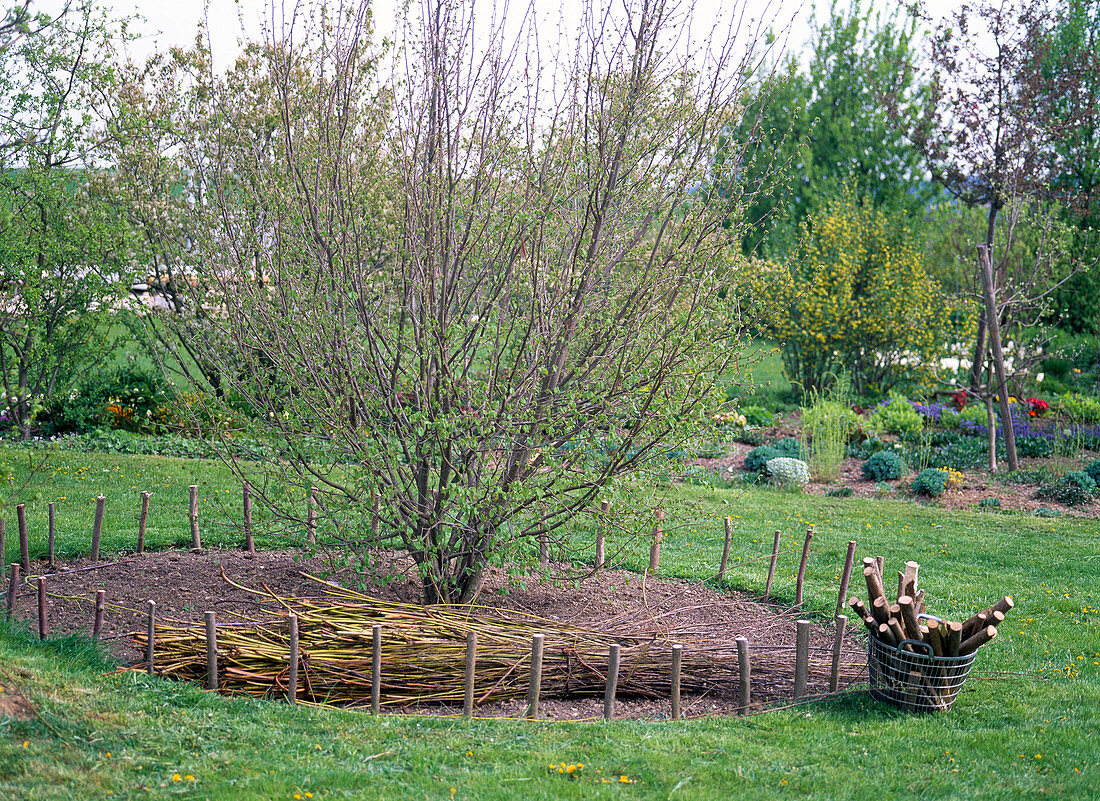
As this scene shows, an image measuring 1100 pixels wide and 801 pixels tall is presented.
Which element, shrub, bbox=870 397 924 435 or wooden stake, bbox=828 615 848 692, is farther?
shrub, bbox=870 397 924 435

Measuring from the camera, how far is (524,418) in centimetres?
519

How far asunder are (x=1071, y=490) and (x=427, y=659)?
8192 millimetres

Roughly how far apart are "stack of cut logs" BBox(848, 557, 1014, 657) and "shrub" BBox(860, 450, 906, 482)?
6.50 meters

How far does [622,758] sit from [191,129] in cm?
897

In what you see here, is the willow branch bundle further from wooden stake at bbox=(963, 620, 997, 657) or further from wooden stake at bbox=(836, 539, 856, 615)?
wooden stake at bbox=(836, 539, 856, 615)

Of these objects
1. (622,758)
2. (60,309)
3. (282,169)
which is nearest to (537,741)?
(622,758)

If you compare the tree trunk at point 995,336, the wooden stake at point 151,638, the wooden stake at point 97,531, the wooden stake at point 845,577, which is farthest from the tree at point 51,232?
the tree trunk at point 995,336

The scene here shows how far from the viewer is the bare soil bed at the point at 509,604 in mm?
4852

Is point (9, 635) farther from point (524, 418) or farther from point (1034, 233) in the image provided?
point (1034, 233)

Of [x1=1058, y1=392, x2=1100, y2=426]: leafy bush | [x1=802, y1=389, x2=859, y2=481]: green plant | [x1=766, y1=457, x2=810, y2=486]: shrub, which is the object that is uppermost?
[x1=1058, y1=392, x2=1100, y2=426]: leafy bush

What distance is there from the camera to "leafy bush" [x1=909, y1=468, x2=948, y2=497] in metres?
10.1

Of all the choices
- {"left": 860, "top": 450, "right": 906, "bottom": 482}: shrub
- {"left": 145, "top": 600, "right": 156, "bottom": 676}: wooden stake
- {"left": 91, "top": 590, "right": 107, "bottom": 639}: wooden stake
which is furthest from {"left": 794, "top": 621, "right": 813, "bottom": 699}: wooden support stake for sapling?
{"left": 860, "top": 450, "right": 906, "bottom": 482}: shrub

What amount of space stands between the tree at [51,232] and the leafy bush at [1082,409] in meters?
13.1

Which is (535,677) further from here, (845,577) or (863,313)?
(863,313)
